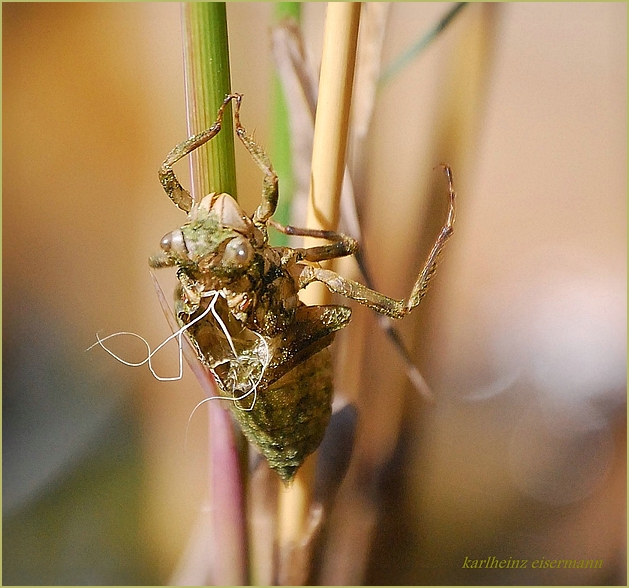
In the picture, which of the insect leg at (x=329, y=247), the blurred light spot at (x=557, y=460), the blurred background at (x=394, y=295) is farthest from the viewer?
the blurred light spot at (x=557, y=460)

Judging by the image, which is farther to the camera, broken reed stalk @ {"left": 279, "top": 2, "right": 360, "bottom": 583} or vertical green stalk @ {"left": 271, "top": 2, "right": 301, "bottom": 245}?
vertical green stalk @ {"left": 271, "top": 2, "right": 301, "bottom": 245}

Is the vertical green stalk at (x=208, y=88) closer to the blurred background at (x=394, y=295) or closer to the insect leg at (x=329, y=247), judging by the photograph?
the insect leg at (x=329, y=247)

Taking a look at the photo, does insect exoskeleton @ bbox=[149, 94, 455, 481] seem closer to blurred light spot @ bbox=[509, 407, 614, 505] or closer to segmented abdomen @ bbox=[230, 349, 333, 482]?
segmented abdomen @ bbox=[230, 349, 333, 482]

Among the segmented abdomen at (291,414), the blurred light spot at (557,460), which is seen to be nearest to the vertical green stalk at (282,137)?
the segmented abdomen at (291,414)

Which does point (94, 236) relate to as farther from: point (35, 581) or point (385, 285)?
point (35, 581)

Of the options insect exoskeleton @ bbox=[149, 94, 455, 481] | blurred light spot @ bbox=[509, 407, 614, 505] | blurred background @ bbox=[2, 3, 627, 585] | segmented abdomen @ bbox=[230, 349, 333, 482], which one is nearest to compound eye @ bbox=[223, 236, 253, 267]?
insect exoskeleton @ bbox=[149, 94, 455, 481]

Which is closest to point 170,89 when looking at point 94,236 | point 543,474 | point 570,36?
point 94,236
